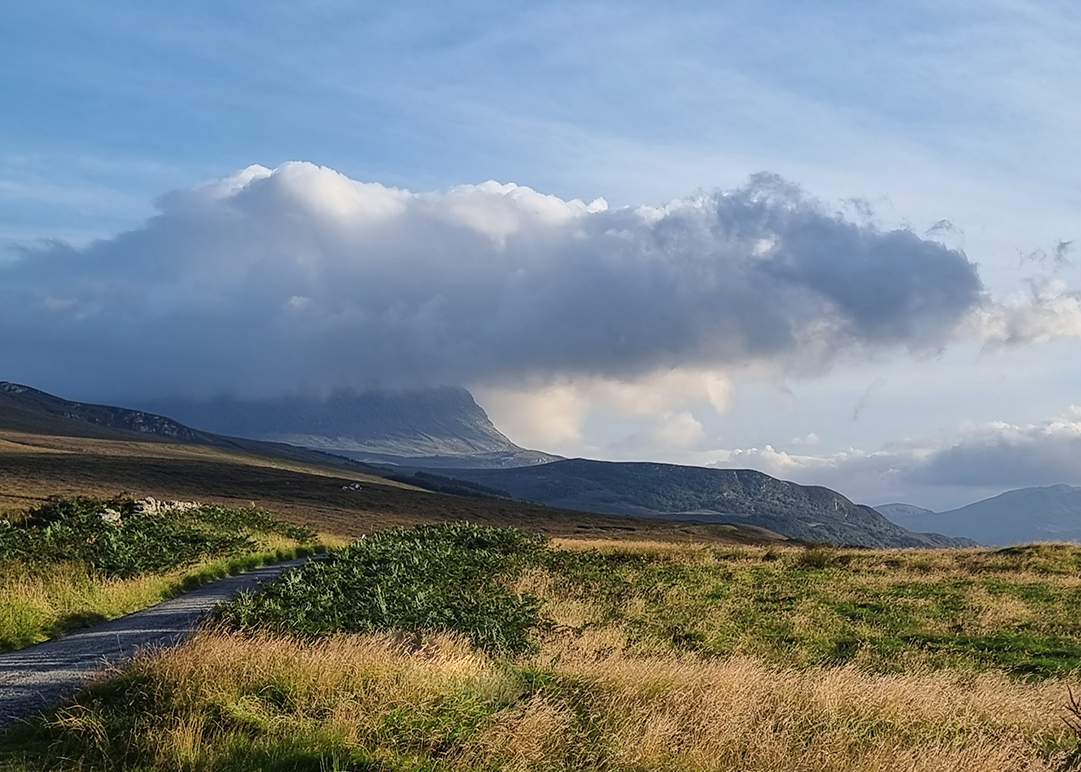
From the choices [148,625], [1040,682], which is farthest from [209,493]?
[1040,682]

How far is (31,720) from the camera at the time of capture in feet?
31.9

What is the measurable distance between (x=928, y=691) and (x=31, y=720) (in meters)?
11.3

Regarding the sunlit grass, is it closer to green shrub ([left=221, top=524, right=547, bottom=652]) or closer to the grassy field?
green shrub ([left=221, top=524, right=547, bottom=652])

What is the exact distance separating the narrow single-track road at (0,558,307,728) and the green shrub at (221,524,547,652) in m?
1.51

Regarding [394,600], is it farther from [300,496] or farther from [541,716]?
[300,496]

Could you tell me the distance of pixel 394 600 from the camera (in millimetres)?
17781

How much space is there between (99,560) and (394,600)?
9.82 meters

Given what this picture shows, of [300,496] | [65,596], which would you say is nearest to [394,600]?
[65,596]

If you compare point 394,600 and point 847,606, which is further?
point 847,606

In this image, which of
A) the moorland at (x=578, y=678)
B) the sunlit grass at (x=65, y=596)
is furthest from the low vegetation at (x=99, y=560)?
the moorland at (x=578, y=678)

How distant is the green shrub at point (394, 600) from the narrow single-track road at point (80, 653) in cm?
151

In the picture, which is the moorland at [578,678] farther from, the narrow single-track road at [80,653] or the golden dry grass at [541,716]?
the narrow single-track road at [80,653]

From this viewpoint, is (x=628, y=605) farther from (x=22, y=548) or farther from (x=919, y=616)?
(x=22, y=548)

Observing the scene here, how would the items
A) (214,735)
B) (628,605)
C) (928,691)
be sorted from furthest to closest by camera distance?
(628,605) < (928,691) < (214,735)
